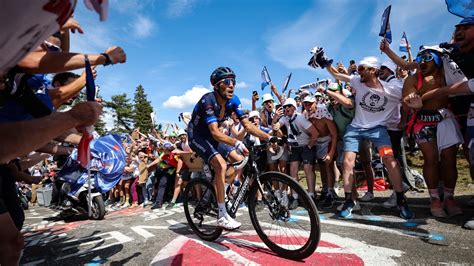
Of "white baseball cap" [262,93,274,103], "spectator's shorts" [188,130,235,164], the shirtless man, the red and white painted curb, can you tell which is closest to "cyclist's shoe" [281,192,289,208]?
the red and white painted curb

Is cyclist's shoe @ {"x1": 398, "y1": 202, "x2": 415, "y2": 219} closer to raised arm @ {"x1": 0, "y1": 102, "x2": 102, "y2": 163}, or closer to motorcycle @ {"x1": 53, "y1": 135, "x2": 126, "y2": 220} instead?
raised arm @ {"x1": 0, "y1": 102, "x2": 102, "y2": 163}

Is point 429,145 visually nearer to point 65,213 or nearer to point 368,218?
point 368,218

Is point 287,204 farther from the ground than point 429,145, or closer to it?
closer to it

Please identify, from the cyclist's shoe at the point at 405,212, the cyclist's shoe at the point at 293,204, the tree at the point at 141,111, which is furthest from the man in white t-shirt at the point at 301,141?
the tree at the point at 141,111

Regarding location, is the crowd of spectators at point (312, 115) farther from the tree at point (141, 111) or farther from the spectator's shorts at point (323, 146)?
the tree at point (141, 111)

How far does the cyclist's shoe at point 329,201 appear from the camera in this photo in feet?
17.7

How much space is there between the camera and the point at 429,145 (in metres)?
4.05

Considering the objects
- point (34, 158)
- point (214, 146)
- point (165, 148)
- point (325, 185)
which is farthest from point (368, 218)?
point (165, 148)

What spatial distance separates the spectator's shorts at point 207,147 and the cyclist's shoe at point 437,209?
9.81 feet

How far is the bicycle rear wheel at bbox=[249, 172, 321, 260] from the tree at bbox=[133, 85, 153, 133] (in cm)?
6418

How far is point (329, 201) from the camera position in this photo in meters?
5.51

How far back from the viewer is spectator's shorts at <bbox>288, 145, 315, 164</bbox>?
5.99m

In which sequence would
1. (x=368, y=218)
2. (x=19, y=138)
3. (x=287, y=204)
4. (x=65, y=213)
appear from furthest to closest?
(x=65, y=213)
(x=368, y=218)
(x=287, y=204)
(x=19, y=138)

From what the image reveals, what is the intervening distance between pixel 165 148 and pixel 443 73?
741cm
